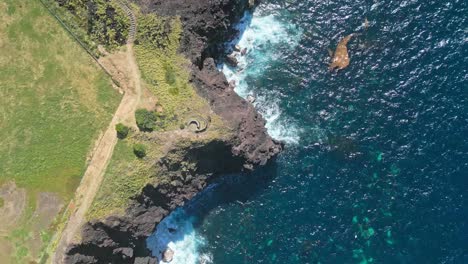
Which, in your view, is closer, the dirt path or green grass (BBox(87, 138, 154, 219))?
green grass (BBox(87, 138, 154, 219))

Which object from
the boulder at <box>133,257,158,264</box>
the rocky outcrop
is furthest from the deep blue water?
the rocky outcrop

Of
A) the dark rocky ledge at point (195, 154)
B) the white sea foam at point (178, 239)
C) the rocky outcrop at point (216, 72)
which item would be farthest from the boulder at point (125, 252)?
the rocky outcrop at point (216, 72)

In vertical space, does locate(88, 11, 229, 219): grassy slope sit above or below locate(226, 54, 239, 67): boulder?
below

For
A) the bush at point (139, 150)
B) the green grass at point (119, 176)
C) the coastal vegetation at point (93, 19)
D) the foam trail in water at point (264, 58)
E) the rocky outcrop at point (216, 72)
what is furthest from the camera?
the foam trail in water at point (264, 58)

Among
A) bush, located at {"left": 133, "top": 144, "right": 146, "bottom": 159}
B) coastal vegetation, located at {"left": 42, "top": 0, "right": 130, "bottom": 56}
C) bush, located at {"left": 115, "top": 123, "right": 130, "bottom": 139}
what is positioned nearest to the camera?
bush, located at {"left": 133, "top": 144, "right": 146, "bottom": 159}

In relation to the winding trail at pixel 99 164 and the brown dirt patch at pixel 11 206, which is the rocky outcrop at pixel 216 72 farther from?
the brown dirt patch at pixel 11 206

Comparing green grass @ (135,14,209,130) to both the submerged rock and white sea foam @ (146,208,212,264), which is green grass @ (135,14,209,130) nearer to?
white sea foam @ (146,208,212,264)
